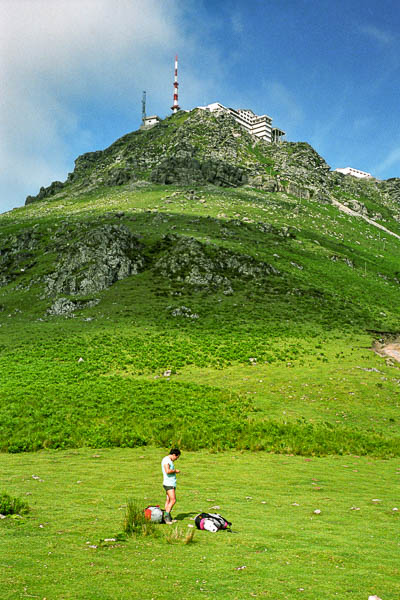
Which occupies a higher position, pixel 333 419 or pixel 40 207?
pixel 40 207

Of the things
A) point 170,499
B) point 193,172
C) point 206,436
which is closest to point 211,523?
point 170,499

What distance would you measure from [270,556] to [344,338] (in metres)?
50.8

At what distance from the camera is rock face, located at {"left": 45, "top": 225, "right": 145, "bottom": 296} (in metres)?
74.6

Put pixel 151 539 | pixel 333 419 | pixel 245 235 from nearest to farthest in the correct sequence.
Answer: pixel 151 539 < pixel 333 419 < pixel 245 235

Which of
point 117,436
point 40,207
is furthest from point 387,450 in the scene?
point 40,207

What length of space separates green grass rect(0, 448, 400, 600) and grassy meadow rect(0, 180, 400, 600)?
54 millimetres

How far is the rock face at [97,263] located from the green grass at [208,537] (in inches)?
2223

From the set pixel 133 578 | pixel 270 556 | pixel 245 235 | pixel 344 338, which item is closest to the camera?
pixel 133 578

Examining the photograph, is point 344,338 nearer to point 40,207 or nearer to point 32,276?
point 32,276

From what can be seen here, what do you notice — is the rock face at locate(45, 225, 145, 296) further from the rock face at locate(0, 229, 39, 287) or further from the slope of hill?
the rock face at locate(0, 229, 39, 287)

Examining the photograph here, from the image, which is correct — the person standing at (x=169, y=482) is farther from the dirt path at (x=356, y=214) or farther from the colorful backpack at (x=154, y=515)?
Answer: the dirt path at (x=356, y=214)

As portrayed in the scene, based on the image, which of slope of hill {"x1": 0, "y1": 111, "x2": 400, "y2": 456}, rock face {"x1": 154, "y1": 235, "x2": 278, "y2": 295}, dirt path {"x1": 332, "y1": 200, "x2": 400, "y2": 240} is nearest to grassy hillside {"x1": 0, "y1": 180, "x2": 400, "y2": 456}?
slope of hill {"x1": 0, "y1": 111, "x2": 400, "y2": 456}

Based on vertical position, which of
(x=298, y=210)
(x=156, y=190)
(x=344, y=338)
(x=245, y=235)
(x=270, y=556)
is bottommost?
(x=270, y=556)

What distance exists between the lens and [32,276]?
86.2 meters
